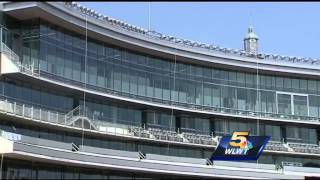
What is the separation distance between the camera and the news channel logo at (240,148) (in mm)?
61469

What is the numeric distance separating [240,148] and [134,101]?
11685 millimetres

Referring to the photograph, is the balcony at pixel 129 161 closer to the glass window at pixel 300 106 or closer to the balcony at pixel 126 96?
the balcony at pixel 126 96

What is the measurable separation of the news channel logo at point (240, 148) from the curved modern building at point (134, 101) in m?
1.47

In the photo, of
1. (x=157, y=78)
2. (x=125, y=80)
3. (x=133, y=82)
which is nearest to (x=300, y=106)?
(x=157, y=78)

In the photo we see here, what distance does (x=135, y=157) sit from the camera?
56.8m

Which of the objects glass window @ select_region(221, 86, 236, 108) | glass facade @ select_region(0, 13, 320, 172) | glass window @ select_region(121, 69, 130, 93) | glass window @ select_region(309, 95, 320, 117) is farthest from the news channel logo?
glass window @ select_region(309, 95, 320, 117)

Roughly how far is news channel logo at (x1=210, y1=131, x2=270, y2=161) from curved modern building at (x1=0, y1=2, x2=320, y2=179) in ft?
4.82

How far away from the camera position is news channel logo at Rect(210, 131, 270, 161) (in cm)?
6147

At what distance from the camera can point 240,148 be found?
61.4 metres

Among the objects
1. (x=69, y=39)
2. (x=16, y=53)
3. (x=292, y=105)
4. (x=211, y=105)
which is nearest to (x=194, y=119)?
(x=211, y=105)

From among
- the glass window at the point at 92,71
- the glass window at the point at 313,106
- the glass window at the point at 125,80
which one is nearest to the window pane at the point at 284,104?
the glass window at the point at 313,106

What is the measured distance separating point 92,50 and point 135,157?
432 inches

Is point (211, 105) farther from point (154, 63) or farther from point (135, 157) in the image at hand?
point (135, 157)

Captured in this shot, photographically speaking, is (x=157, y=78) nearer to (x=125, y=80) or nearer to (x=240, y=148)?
(x=125, y=80)
